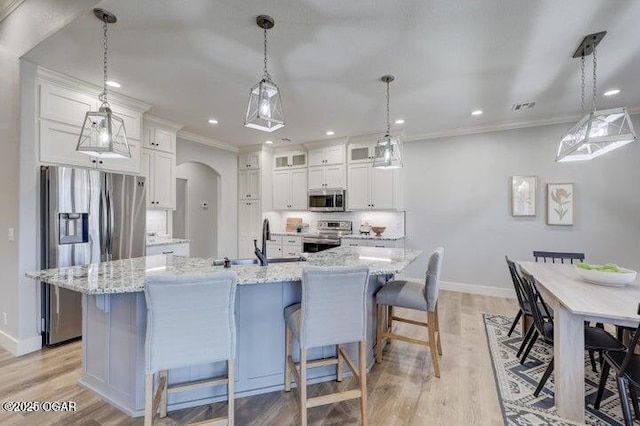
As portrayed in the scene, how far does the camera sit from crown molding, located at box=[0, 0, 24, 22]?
2698 mm

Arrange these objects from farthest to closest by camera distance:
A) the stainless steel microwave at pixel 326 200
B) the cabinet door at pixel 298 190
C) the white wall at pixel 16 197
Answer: the cabinet door at pixel 298 190 → the stainless steel microwave at pixel 326 200 → the white wall at pixel 16 197

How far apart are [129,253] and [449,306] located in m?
4.39

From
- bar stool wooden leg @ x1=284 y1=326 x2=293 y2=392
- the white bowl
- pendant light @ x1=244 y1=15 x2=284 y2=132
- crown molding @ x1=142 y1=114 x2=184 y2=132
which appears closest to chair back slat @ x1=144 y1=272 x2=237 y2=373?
bar stool wooden leg @ x1=284 y1=326 x2=293 y2=392

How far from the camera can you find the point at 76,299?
3.09 metres

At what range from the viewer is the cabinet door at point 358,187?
5.49 metres

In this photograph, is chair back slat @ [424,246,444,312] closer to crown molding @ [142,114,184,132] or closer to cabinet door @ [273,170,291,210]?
cabinet door @ [273,170,291,210]

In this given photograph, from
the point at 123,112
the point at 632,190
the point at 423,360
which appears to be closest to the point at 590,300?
the point at 423,360

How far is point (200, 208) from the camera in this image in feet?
22.8

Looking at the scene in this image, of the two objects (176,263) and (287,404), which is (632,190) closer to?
(287,404)

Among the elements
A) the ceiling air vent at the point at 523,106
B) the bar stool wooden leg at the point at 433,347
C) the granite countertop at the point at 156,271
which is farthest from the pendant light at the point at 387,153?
the ceiling air vent at the point at 523,106

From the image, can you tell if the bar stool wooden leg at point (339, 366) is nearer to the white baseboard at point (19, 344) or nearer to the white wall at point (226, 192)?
the white baseboard at point (19, 344)

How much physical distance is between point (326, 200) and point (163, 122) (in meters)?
3.09

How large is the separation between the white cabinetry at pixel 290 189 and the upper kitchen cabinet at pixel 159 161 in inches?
86.8

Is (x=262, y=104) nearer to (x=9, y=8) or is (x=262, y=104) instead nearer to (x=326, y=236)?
(x=9, y=8)
